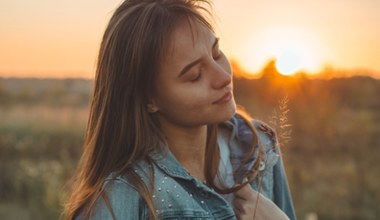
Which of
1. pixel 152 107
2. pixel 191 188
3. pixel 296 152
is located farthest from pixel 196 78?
pixel 296 152

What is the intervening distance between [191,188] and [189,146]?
0.14 metres

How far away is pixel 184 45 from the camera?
7.57ft

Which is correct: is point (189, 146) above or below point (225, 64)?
below

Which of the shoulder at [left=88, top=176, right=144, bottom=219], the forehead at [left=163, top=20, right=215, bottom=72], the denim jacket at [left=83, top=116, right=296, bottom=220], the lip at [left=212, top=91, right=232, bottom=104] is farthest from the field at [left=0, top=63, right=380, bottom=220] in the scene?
Answer: the shoulder at [left=88, top=176, right=144, bottom=219]

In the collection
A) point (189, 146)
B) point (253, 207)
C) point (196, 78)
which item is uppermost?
point (196, 78)

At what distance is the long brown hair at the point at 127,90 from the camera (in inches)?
91.4

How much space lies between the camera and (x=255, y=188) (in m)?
2.69

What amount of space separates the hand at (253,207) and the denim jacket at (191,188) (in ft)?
0.11

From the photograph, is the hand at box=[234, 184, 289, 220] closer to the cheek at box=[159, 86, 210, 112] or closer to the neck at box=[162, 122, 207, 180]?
the neck at box=[162, 122, 207, 180]

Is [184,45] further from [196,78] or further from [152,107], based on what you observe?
[152,107]

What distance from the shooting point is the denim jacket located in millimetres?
2256

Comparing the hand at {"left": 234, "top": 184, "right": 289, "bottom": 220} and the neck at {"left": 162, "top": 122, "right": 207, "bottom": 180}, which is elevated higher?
the neck at {"left": 162, "top": 122, "right": 207, "bottom": 180}

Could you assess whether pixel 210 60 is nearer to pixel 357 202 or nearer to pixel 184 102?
pixel 184 102

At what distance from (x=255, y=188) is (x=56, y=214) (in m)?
4.59
